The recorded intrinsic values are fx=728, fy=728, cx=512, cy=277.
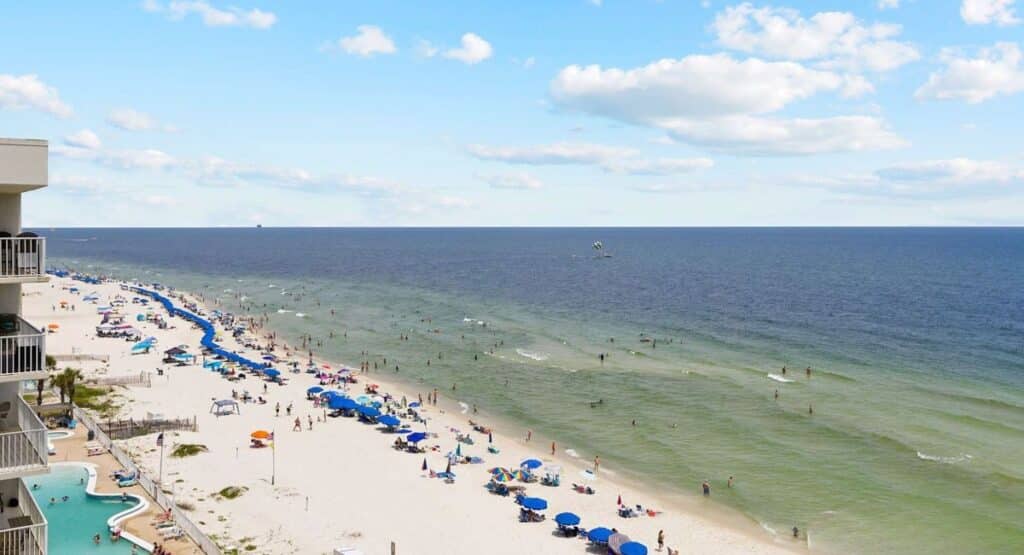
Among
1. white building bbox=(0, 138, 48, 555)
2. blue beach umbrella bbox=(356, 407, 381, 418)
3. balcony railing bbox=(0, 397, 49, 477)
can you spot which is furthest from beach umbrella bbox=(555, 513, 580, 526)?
balcony railing bbox=(0, 397, 49, 477)

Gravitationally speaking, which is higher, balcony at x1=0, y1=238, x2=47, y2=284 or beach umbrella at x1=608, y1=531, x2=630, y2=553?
balcony at x1=0, y1=238, x2=47, y2=284

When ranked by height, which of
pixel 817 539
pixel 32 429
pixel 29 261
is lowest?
pixel 817 539

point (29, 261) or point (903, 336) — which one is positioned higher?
point (29, 261)

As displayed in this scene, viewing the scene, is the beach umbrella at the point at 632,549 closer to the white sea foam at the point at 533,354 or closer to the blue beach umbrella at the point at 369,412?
the blue beach umbrella at the point at 369,412

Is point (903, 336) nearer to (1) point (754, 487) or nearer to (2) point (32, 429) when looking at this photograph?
(1) point (754, 487)

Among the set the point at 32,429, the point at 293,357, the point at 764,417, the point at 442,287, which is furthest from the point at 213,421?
the point at 442,287

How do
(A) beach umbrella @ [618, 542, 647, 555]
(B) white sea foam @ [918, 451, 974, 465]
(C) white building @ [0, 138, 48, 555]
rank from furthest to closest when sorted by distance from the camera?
(B) white sea foam @ [918, 451, 974, 465]
(A) beach umbrella @ [618, 542, 647, 555]
(C) white building @ [0, 138, 48, 555]

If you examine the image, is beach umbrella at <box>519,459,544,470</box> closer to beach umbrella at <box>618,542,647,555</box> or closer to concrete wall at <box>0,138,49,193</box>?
beach umbrella at <box>618,542,647,555</box>
